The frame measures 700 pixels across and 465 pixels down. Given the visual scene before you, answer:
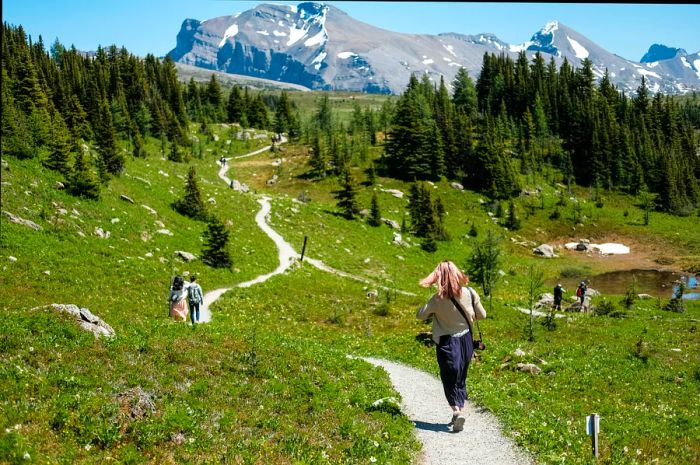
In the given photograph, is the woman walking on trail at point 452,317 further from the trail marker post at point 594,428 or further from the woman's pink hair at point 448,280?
the trail marker post at point 594,428

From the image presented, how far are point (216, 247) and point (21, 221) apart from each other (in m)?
13.3

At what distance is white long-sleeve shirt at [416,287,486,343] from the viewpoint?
39.4ft

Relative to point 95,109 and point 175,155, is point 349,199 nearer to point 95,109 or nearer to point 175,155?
point 175,155

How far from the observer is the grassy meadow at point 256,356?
1006 centimetres

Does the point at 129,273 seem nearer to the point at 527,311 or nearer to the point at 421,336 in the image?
the point at 421,336

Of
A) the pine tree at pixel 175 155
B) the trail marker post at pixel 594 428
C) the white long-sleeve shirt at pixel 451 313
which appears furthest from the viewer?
the pine tree at pixel 175 155

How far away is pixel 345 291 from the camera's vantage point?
137 feet

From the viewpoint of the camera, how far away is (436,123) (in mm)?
100062

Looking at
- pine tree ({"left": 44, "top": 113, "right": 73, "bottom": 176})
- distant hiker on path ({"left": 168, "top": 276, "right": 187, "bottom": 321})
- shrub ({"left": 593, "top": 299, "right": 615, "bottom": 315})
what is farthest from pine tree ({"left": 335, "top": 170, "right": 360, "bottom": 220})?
distant hiker on path ({"left": 168, "top": 276, "right": 187, "bottom": 321})

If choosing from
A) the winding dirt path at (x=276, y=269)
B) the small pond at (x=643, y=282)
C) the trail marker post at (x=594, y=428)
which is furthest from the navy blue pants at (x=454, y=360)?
the small pond at (x=643, y=282)

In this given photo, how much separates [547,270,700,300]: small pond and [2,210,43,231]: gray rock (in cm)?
4894

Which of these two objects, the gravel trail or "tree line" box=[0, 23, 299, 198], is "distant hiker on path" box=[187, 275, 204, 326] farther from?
"tree line" box=[0, 23, 299, 198]

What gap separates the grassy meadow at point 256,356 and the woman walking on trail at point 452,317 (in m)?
1.91

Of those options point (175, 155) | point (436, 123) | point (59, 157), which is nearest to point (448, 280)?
point (59, 157)
